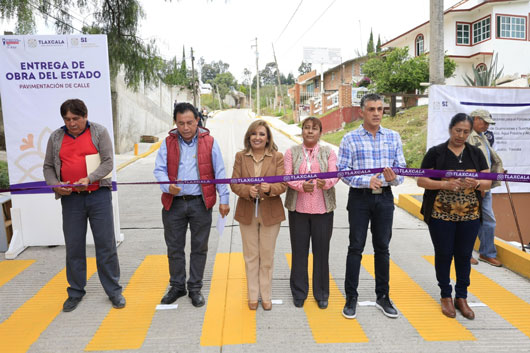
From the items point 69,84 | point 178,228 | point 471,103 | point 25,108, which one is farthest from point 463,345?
point 25,108

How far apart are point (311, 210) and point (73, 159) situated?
231 cm

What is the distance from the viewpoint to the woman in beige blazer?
3609 millimetres

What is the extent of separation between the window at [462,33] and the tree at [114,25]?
891 inches

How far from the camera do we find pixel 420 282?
14.7 ft

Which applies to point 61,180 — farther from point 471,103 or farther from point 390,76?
point 390,76

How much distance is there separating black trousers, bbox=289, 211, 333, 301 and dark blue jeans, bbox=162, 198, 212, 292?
34.3 inches

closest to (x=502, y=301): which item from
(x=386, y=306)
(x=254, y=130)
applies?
(x=386, y=306)

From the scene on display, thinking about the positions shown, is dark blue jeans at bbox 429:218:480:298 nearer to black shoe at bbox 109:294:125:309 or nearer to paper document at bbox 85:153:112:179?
black shoe at bbox 109:294:125:309

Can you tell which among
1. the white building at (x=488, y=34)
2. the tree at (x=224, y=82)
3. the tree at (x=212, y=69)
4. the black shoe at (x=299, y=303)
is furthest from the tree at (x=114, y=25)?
the tree at (x=212, y=69)

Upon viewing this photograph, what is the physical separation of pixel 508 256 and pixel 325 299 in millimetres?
2756

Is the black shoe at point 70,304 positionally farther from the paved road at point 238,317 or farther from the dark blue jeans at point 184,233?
the dark blue jeans at point 184,233

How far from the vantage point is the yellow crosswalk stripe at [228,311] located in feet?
10.8

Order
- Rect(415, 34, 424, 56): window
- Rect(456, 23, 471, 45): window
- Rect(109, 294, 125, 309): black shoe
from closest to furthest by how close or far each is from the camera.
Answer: Rect(109, 294, 125, 309): black shoe, Rect(456, 23, 471, 45): window, Rect(415, 34, 424, 56): window

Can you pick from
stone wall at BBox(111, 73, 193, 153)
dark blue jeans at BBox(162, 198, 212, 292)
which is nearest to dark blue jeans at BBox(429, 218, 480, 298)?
dark blue jeans at BBox(162, 198, 212, 292)
